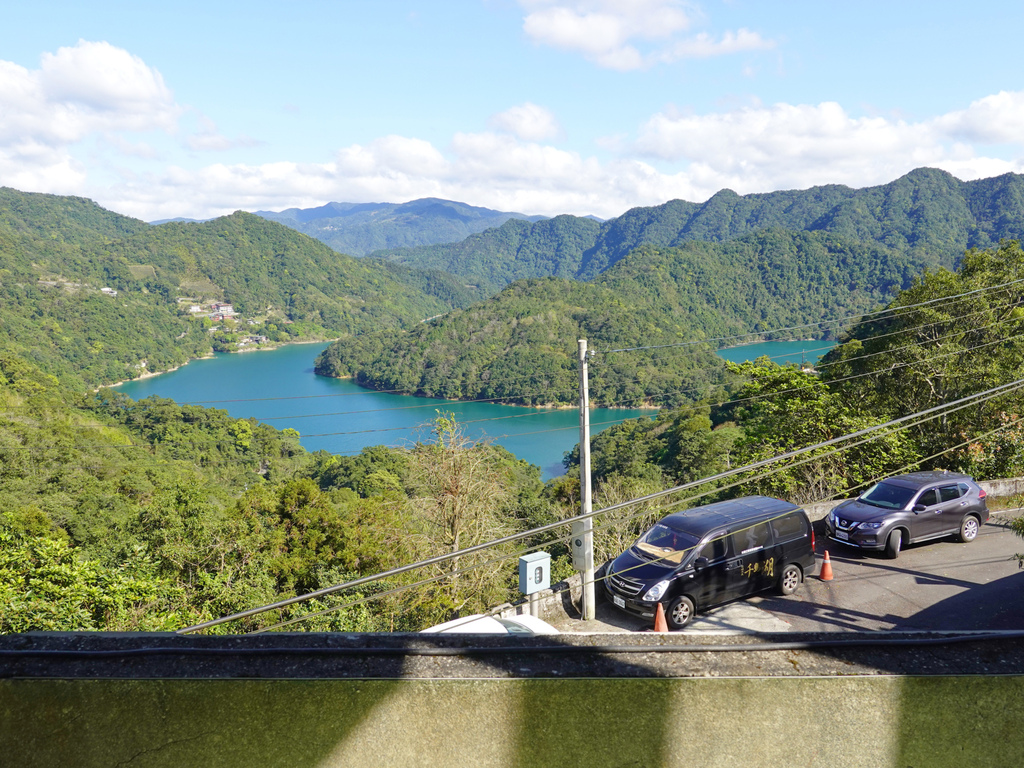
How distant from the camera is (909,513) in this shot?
910cm

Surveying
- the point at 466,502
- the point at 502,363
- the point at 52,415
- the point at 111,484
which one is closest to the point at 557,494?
the point at 466,502

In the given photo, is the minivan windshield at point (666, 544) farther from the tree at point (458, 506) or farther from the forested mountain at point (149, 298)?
the forested mountain at point (149, 298)

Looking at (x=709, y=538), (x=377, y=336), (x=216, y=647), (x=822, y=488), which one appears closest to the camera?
(x=216, y=647)

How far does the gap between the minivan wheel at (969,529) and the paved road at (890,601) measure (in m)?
0.27

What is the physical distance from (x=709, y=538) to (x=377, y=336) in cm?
12738

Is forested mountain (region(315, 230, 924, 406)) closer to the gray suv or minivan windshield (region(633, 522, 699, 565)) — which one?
the gray suv

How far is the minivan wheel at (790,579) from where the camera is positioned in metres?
7.94

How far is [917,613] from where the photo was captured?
24.7ft

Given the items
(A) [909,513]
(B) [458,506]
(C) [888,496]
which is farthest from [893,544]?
(B) [458,506]

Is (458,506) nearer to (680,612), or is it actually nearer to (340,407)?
(680,612)

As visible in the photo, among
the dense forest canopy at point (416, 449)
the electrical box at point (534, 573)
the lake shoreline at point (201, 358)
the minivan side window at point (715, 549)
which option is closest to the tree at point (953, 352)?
the dense forest canopy at point (416, 449)

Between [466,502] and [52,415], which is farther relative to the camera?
[52,415]

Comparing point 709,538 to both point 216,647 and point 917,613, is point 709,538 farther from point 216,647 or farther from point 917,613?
point 216,647

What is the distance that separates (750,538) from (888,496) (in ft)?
10.4
